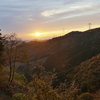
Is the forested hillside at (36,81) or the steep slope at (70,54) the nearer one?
the forested hillside at (36,81)

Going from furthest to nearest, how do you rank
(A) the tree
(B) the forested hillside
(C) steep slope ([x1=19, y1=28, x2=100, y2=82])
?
(C) steep slope ([x1=19, y1=28, x2=100, y2=82]), (A) the tree, (B) the forested hillside

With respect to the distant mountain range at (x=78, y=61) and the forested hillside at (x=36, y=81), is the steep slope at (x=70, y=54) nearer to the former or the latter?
the distant mountain range at (x=78, y=61)

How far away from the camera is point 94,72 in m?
23.1

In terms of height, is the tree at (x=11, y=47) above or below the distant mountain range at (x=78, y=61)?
above

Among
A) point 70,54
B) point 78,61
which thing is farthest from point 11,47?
point 70,54

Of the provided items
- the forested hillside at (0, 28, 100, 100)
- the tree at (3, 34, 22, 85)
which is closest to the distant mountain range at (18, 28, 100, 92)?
the forested hillside at (0, 28, 100, 100)

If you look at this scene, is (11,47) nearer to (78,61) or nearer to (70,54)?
(78,61)

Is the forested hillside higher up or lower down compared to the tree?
lower down

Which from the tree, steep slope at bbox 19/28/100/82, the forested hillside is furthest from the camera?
steep slope at bbox 19/28/100/82

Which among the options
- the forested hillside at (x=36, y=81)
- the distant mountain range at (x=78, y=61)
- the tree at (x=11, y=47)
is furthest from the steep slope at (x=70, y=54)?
the tree at (x=11, y=47)

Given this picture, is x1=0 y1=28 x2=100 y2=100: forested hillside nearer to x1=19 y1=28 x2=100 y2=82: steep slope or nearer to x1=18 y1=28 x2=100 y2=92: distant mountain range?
x1=18 y1=28 x2=100 y2=92: distant mountain range

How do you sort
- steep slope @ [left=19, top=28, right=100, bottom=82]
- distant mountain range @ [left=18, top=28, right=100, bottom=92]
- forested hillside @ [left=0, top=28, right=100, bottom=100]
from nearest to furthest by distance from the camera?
forested hillside @ [left=0, top=28, right=100, bottom=100] → distant mountain range @ [left=18, top=28, right=100, bottom=92] → steep slope @ [left=19, top=28, right=100, bottom=82]

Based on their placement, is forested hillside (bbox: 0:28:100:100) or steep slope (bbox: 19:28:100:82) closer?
forested hillside (bbox: 0:28:100:100)

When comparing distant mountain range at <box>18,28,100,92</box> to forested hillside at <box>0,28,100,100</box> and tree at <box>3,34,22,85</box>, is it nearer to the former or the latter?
forested hillside at <box>0,28,100,100</box>
